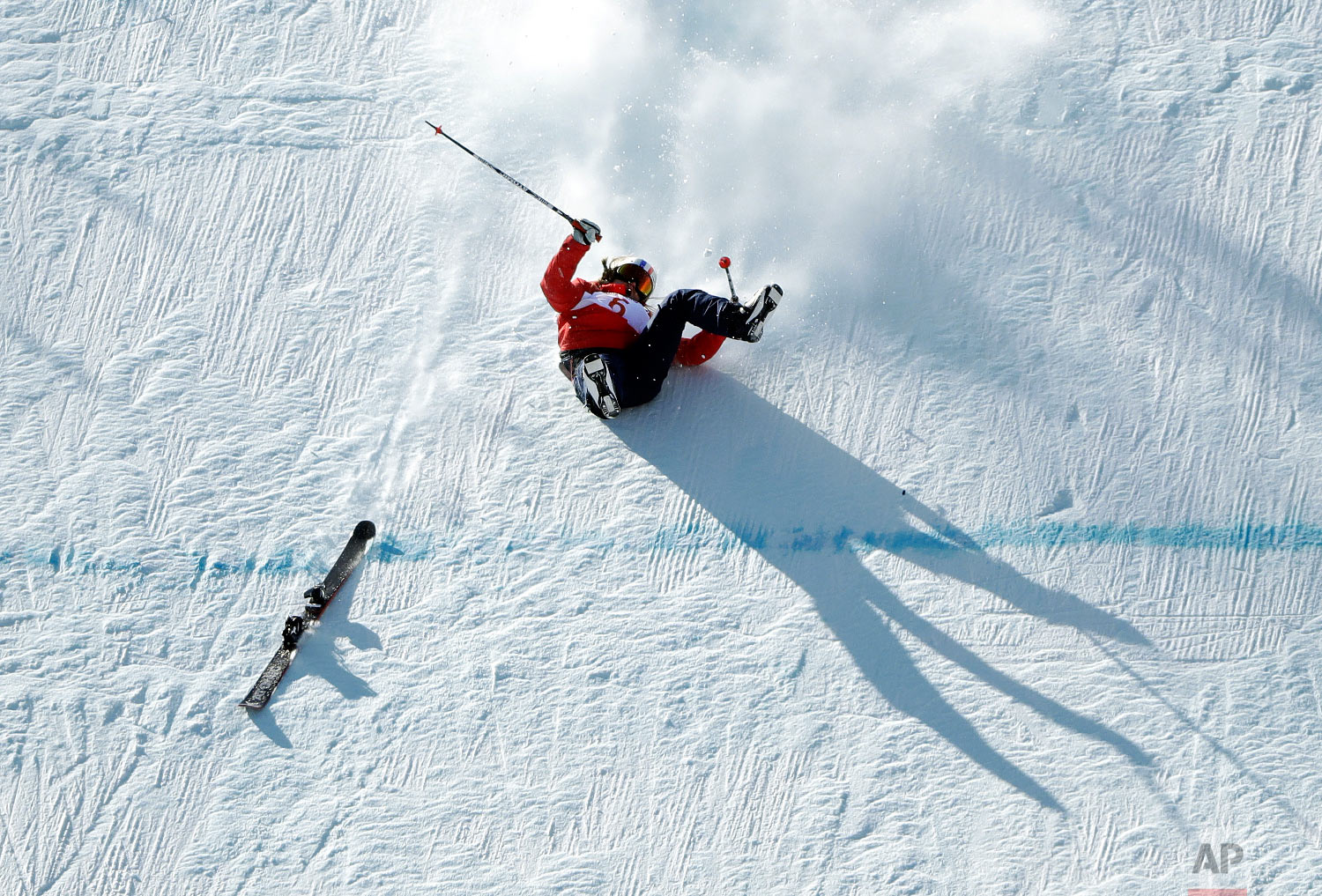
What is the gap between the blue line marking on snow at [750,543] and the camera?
4891mm

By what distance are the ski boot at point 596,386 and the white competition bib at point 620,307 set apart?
23cm

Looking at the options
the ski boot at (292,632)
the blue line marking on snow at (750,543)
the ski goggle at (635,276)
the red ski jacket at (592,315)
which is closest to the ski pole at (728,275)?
the red ski jacket at (592,315)

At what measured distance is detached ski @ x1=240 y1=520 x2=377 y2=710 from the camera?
4988 millimetres

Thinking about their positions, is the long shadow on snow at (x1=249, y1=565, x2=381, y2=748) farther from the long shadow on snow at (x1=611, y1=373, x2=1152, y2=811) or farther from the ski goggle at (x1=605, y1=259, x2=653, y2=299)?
the ski goggle at (x1=605, y1=259, x2=653, y2=299)

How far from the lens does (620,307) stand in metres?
5.39

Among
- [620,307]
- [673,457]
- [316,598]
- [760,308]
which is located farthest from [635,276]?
[316,598]

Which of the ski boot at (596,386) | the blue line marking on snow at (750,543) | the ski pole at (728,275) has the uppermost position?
the ski pole at (728,275)

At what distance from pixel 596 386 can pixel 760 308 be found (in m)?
0.74

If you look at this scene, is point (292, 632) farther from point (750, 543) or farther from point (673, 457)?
point (750, 543)

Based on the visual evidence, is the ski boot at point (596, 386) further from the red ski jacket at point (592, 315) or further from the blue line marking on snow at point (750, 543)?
the blue line marking on snow at point (750, 543)

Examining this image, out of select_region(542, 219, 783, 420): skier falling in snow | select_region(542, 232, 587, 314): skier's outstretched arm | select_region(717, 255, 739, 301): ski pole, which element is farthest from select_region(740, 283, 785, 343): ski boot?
select_region(542, 232, 587, 314): skier's outstretched arm

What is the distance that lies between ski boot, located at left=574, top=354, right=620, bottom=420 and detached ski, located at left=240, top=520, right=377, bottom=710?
105 cm

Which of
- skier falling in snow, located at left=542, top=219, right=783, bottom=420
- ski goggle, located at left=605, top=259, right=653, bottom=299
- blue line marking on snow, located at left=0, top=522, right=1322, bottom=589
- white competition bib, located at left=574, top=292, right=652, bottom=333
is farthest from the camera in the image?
ski goggle, located at left=605, top=259, right=653, bottom=299

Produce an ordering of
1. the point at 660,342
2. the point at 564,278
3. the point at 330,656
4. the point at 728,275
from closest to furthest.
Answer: the point at 330,656 < the point at 564,278 < the point at 660,342 < the point at 728,275
